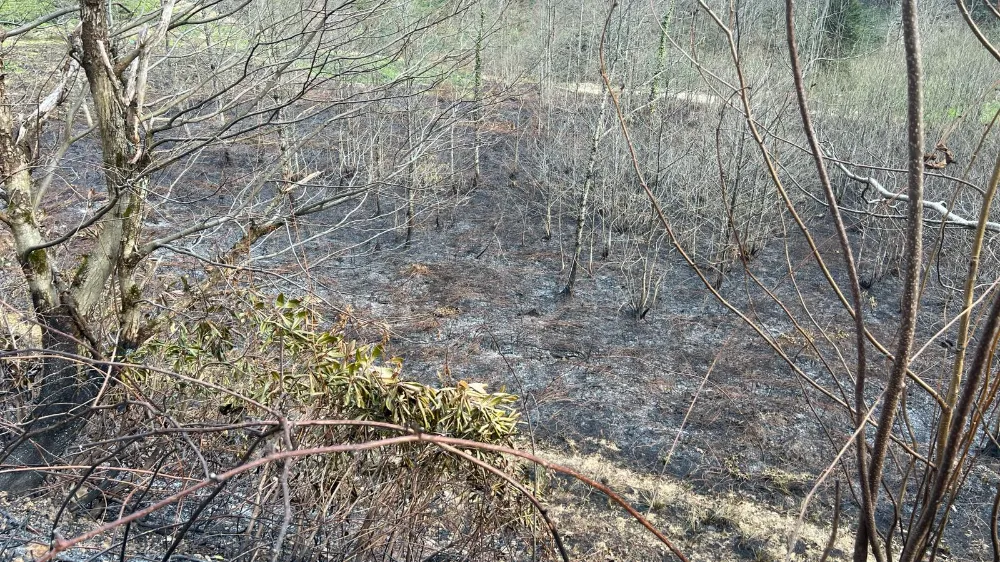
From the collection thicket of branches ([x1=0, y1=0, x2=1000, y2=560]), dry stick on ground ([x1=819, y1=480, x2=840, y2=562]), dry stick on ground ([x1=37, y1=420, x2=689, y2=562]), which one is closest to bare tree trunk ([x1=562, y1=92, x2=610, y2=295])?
thicket of branches ([x1=0, y1=0, x2=1000, y2=560])

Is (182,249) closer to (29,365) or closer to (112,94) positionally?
(112,94)

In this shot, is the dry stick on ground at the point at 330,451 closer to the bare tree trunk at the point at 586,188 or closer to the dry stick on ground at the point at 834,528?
the dry stick on ground at the point at 834,528

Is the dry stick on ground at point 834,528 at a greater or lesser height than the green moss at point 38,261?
greater

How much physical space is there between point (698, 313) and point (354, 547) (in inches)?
324

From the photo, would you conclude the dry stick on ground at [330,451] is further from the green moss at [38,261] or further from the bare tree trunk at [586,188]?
the bare tree trunk at [586,188]

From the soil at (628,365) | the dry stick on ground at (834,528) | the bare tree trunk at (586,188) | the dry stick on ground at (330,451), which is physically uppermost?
the dry stick on ground at (330,451)

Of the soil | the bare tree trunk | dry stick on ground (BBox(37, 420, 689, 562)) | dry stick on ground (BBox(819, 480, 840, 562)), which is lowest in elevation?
the soil

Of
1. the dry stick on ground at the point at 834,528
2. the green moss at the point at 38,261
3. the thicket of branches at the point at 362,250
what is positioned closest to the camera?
the dry stick on ground at the point at 834,528

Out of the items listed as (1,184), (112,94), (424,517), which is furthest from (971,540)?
(1,184)

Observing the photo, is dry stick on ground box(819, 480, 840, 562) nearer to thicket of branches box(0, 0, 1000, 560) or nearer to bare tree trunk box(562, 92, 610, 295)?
thicket of branches box(0, 0, 1000, 560)

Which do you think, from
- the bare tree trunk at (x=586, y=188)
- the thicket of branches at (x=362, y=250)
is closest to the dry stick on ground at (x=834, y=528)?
the thicket of branches at (x=362, y=250)

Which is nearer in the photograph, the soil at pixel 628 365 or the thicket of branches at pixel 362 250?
the thicket of branches at pixel 362 250

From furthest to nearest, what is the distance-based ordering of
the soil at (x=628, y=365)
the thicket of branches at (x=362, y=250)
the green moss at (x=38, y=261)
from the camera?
the soil at (x=628, y=365) < the green moss at (x=38, y=261) < the thicket of branches at (x=362, y=250)

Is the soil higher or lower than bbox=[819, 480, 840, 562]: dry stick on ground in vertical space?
lower
